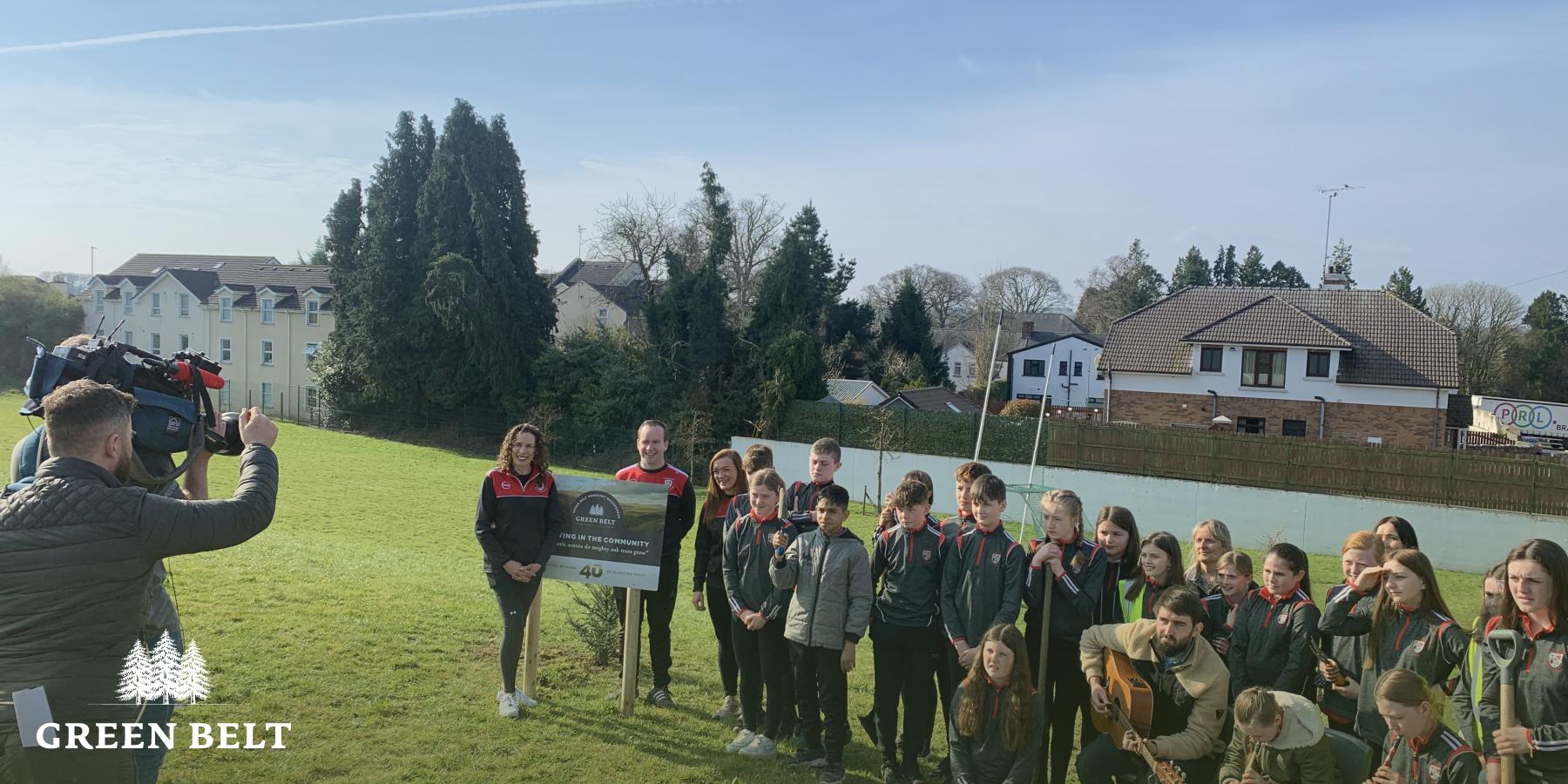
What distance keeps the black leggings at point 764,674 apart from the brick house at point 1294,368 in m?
29.1

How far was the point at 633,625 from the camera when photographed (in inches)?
264

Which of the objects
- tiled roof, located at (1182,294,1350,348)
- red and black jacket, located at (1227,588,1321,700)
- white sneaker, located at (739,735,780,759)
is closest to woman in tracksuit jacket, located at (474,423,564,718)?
white sneaker, located at (739,735,780,759)

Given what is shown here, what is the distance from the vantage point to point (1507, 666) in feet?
13.1

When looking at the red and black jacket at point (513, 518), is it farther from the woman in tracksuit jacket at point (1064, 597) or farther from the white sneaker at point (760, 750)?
the woman in tracksuit jacket at point (1064, 597)

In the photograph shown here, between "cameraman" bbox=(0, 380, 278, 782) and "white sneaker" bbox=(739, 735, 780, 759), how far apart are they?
3.41 meters

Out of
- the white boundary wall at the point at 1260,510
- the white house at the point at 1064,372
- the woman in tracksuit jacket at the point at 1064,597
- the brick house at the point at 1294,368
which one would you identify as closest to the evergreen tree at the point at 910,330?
the white house at the point at 1064,372

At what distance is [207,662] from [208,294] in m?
48.8

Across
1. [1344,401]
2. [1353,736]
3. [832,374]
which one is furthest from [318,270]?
[1353,736]

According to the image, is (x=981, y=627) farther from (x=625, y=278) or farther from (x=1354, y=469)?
(x=625, y=278)

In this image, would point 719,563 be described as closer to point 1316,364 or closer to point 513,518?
point 513,518

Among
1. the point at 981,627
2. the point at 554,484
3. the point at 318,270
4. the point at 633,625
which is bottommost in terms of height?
the point at 633,625

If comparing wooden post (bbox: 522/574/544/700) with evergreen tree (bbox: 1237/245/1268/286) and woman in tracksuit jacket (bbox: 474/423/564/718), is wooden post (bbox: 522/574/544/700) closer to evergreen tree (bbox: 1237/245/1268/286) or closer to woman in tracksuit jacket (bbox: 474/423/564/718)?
woman in tracksuit jacket (bbox: 474/423/564/718)

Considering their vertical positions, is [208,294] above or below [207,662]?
above

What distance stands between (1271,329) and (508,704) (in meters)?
33.6
